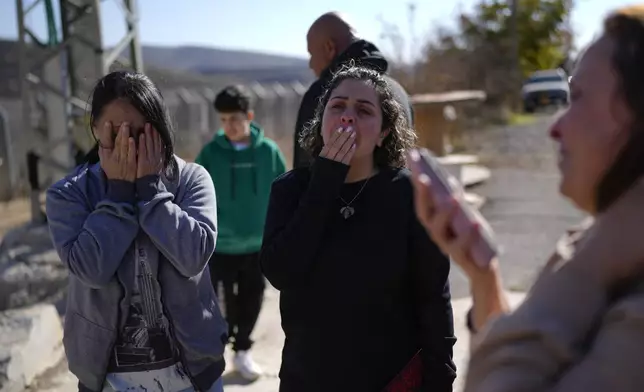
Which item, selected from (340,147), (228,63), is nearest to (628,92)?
(340,147)

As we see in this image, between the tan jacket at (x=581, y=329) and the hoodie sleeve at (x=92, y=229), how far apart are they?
1.37 m

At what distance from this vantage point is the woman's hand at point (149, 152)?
84.4 inches

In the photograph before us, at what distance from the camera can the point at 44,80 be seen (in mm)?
6938

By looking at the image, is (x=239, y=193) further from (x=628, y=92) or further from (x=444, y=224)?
(x=628, y=92)

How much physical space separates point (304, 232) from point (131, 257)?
0.57m

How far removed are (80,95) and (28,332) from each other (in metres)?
3.46

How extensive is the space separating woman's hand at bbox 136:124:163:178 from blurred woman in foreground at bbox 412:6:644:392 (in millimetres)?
1381

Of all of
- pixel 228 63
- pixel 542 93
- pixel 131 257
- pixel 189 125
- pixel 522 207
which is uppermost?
pixel 131 257

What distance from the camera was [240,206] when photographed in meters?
4.05

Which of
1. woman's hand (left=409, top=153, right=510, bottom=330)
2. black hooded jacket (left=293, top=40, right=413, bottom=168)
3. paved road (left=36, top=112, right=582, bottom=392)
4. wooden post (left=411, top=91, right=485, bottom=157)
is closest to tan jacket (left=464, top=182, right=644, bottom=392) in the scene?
woman's hand (left=409, top=153, right=510, bottom=330)

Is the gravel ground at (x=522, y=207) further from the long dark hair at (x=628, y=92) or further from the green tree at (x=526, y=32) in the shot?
the green tree at (x=526, y=32)

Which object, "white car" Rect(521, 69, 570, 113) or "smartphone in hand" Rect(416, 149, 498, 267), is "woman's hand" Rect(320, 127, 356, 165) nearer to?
"smartphone in hand" Rect(416, 149, 498, 267)

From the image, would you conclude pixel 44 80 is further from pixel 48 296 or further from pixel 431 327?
pixel 431 327

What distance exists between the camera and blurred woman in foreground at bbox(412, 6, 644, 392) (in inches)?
36.8
